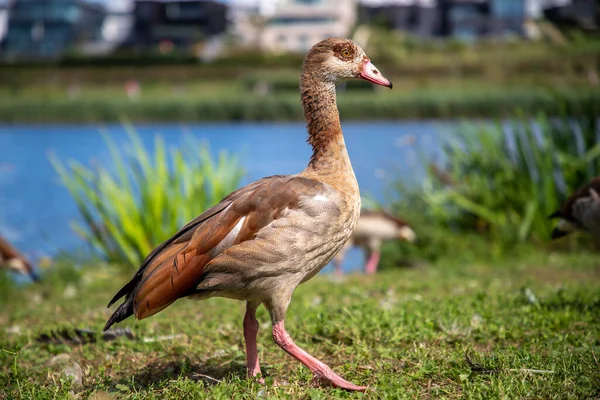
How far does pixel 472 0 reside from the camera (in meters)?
81.2

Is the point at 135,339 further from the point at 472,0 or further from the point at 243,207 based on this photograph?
the point at 472,0

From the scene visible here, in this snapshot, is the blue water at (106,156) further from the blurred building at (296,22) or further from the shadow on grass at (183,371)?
the blurred building at (296,22)

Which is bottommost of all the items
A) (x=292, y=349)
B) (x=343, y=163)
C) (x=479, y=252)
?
(x=479, y=252)

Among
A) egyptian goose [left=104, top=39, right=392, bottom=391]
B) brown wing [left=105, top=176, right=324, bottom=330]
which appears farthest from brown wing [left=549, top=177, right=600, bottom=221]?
brown wing [left=105, top=176, right=324, bottom=330]

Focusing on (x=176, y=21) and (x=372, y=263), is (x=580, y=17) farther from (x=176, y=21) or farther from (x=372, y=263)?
(x=176, y=21)

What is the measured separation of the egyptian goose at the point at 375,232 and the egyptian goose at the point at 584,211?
13.3ft

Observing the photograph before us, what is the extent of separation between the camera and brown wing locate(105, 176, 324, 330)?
3775 millimetres

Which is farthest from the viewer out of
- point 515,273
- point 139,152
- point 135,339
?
point 139,152

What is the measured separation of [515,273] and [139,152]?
5.03 m

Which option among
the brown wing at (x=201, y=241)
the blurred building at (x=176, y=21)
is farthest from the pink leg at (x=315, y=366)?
the blurred building at (x=176, y=21)

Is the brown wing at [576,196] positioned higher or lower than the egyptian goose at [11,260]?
higher

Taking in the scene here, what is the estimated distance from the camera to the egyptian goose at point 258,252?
3.78m

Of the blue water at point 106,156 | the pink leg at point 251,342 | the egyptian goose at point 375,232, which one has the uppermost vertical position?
the pink leg at point 251,342

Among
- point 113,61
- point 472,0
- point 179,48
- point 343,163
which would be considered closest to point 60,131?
point 113,61
